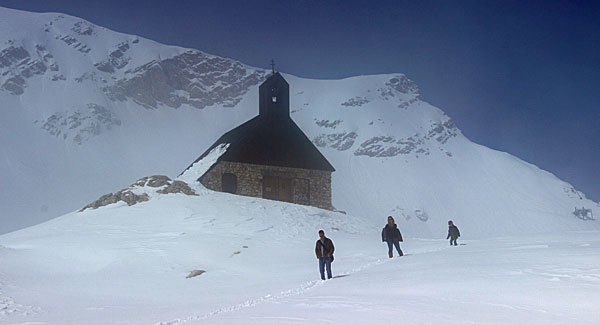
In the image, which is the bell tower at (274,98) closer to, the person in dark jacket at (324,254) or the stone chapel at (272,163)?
the stone chapel at (272,163)

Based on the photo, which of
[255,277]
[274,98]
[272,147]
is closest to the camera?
[255,277]

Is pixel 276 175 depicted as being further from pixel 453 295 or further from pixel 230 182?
pixel 453 295

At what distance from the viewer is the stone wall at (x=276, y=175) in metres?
32.8

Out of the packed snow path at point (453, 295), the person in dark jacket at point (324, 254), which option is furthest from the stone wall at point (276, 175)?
the packed snow path at point (453, 295)

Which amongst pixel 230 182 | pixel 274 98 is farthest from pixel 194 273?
pixel 274 98

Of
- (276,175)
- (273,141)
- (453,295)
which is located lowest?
(453,295)

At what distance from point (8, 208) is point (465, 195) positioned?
236 feet

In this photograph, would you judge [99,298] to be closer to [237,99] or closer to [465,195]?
[465,195]

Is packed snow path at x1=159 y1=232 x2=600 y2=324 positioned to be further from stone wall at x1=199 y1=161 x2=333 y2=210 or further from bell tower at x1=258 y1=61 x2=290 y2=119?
bell tower at x1=258 y1=61 x2=290 y2=119

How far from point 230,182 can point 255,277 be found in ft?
60.6

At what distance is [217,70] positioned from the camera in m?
124

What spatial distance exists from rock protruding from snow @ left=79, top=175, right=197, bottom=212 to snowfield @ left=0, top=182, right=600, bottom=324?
5.43ft

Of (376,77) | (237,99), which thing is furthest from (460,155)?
(237,99)

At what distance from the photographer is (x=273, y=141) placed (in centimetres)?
3512
